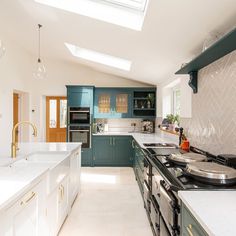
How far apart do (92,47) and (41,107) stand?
2931 mm

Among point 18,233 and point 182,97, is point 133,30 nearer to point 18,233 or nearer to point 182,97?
point 182,97

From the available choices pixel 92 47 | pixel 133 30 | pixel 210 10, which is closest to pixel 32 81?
pixel 92 47

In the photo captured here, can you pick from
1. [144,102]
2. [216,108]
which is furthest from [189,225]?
[144,102]

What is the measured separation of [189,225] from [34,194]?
1029 mm

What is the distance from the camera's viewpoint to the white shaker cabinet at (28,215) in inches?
43.6

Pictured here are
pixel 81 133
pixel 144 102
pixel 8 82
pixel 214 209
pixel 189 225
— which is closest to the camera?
pixel 214 209

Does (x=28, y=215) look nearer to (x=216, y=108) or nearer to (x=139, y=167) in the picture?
(x=216, y=108)

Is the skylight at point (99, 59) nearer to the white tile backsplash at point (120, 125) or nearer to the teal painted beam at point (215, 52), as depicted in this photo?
the white tile backsplash at point (120, 125)

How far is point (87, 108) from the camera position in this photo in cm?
518


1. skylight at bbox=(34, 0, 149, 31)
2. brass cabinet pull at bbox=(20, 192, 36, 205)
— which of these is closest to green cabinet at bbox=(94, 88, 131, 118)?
skylight at bbox=(34, 0, 149, 31)

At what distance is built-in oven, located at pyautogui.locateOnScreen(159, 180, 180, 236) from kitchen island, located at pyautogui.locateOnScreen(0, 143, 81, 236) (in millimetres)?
926

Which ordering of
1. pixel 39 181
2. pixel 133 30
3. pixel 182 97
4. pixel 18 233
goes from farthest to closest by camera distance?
pixel 182 97 < pixel 133 30 < pixel 39 181 < pixel 18 233

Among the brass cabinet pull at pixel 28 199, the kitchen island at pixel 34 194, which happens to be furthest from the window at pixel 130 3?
the brass cabinet pull at pixel 28 199

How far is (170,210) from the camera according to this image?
1413mm
